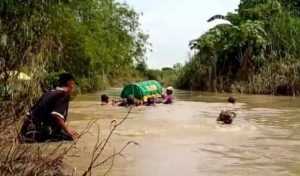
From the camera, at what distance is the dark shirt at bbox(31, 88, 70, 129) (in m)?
9.47

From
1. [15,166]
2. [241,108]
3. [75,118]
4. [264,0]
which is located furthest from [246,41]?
[15,166]

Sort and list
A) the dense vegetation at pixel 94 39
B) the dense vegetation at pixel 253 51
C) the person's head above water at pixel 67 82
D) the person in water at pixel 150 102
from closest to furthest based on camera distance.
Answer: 1. the person's head above water at pixel 67 82
2. the person in water at pixel 150 102
3. the dense vegetation at pixel 94 39
4. the dense vegetation at pixel 253 51

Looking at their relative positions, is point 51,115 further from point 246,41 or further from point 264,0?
point 264,0

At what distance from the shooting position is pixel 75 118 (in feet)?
55.1

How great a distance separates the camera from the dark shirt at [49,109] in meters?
9.47

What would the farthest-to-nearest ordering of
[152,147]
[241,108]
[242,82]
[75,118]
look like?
[242,82] → [241,108] → [75,118] → [152,147]

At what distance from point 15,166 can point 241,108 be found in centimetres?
1625

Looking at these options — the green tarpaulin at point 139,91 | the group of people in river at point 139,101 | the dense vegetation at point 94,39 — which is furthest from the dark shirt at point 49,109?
the green tarpaulin at point 139,91

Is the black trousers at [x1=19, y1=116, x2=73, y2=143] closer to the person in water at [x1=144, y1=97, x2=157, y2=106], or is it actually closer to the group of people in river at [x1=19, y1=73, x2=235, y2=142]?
the group of people in river at [x1=19, y1=73, x2=235, y2=142]

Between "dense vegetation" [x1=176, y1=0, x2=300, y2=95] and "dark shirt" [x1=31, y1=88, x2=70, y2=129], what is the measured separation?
23.6m

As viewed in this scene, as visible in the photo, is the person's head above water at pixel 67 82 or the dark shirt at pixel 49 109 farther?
the person's head above water at pixel 67 82

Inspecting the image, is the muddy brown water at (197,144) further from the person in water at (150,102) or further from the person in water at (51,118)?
the person in water at (150,102)

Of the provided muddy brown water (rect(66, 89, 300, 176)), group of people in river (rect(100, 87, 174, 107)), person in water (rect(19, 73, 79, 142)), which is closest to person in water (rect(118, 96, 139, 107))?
group of people in river (rect(100, 87, 174, 107))

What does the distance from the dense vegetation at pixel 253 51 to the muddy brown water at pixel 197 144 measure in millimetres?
14443
